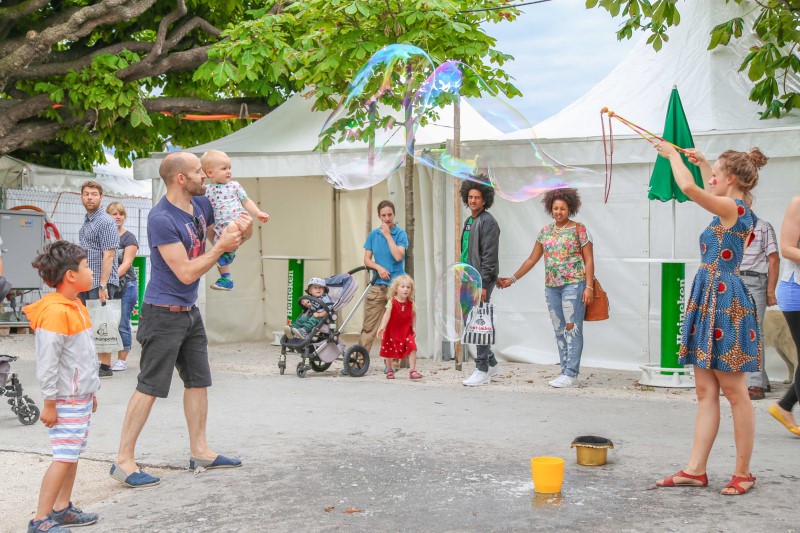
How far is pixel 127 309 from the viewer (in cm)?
1020

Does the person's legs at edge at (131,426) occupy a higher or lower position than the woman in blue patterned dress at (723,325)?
lower

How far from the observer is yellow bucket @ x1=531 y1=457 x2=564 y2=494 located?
504 centimetres

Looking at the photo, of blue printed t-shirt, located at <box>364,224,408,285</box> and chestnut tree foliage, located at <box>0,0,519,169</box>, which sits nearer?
chestnut tree foliage, located at <box>0,0,519,169</box>

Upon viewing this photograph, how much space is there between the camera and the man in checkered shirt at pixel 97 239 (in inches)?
368

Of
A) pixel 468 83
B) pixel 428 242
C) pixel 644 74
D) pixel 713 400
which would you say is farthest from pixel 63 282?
pixel 644 74

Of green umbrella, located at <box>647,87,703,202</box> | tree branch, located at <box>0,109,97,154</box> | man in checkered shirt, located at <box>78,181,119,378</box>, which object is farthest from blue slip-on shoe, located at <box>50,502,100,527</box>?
tree branch, located at <box>0,109,97,154</box>

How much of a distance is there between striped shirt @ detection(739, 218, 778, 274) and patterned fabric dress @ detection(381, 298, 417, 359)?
3.25 meters

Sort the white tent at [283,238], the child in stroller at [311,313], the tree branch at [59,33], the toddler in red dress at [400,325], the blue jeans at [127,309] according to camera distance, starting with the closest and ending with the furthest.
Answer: the toddler in red dress at [400,325]
the child in stroller at [311,313]
the blue jeans at [127,309]
the tree branch at [59,33]
the white tent at [283,238]

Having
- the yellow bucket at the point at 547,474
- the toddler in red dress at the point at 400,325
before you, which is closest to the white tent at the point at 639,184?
the toddler in red dress at the point at 400,325

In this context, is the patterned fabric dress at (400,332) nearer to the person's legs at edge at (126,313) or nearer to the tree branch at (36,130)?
the person's legs at edge at (126,313)

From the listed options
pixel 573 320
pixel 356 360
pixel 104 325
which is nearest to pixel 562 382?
pixel 573 320

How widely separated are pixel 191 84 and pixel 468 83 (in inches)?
295

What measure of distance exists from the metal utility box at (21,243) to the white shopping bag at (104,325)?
17.7 feet

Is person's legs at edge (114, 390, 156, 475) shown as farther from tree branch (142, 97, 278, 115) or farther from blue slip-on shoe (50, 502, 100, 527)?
tree branch (142, 97, 278, 115)
